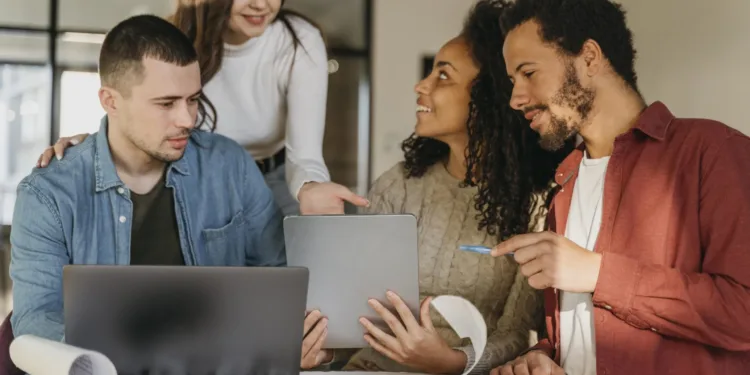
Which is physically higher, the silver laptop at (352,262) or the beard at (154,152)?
the beard at (154,152)

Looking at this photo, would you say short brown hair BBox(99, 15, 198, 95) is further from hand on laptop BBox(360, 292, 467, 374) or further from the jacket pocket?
hand on laptop BBox(360, 292, 467, 374)

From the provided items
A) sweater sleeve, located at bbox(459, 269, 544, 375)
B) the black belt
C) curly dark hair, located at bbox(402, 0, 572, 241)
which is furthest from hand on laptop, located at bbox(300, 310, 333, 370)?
the black belt

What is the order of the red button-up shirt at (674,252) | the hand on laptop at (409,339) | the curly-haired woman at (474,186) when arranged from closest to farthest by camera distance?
the red button-up shirt at (674,252) < the hand on laptop at (409,339) < the curly-haired woman at (474,186)

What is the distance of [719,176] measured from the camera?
1.47 metres

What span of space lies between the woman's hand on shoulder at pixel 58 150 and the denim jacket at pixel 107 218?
0.04 ft

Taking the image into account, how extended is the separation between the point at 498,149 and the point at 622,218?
526mm

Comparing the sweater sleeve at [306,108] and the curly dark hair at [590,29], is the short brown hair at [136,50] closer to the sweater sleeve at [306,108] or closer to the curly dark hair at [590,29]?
the sweater sleeve at [306,108]

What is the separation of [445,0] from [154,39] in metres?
0.95

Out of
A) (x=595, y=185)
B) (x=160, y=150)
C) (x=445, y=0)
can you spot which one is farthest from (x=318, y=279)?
(x=445, y=0)

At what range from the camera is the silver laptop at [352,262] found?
165 centimetres

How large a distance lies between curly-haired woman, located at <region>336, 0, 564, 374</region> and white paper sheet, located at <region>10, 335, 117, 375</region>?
0.89 m

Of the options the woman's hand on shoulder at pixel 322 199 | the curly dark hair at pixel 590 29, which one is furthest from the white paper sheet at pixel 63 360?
the curly dark hair at pixel 590 29

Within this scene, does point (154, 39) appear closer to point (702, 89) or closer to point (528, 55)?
point (528, 55)

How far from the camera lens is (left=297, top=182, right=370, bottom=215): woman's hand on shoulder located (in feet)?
6.86
